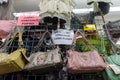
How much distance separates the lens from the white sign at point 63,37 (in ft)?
9.27

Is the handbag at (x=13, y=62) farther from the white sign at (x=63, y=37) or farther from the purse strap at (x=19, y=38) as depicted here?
the white sign at (x=63, y=37)

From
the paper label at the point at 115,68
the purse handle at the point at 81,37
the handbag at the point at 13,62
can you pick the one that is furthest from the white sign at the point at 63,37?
the paper label at the point at 115,68

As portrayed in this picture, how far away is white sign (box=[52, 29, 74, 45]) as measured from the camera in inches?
111

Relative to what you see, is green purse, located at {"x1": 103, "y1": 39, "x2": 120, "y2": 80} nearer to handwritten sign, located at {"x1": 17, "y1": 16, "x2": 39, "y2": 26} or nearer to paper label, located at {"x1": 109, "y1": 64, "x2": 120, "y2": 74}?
paper label, located at {"x1": 109, "y1": 64, "x2": 120, "y2": 74}

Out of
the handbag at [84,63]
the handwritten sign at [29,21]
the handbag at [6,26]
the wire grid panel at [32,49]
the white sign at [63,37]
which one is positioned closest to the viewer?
the handbag at [84,63]

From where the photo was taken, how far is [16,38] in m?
3.02

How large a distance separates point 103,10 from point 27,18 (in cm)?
87

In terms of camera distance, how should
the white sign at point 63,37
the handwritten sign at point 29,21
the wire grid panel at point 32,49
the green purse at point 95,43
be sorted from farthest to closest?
the handwritten sign at point 29,21 → the green purse at point 95,43 → the white sign at point 63,37 → the wire grid panel at point 32,49

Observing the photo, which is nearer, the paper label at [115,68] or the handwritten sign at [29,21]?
the paper label at [115,68]

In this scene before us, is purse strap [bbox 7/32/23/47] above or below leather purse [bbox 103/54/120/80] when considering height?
above

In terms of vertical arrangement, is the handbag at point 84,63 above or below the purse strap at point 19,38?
below

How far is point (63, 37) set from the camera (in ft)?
9.36

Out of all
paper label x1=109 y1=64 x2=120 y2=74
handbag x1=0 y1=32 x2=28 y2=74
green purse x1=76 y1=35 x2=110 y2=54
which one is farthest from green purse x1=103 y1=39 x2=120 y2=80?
handbag x1=0 y1=32 x2=28 y2=74

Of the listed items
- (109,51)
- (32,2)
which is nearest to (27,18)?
(109,51)
